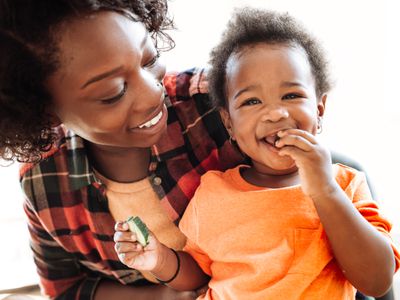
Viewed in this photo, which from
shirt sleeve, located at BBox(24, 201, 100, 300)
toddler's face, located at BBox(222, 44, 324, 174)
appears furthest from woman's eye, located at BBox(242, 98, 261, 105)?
shirt sleeve, located at BBox(24, 201, 100, 300)

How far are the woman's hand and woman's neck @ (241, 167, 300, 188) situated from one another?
17 cm

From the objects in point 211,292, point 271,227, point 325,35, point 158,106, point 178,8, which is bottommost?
point 211,292

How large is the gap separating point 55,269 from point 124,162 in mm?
448

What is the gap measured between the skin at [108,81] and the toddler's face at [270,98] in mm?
207

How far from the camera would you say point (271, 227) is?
1.05 m

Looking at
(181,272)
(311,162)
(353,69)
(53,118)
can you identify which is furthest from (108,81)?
(353,69)

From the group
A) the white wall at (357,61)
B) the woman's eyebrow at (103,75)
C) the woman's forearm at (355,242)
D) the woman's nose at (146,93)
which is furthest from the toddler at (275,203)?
the white wall at (357,61)

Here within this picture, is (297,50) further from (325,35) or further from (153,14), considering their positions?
(325,35)

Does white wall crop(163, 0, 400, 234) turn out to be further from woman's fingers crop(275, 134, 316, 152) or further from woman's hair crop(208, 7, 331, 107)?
woman's fingers crop(275, 134, 316, 152)

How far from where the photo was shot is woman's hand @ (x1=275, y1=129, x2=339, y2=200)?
3.09 feet

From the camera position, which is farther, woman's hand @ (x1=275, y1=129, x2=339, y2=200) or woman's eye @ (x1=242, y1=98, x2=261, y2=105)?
woman's eye @ (x1=242, y1=98, x2=261, y2=105)

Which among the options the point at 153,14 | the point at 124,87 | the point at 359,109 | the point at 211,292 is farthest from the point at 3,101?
the point at 359,109

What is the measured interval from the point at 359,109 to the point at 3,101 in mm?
1474

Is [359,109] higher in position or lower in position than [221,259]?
higher
